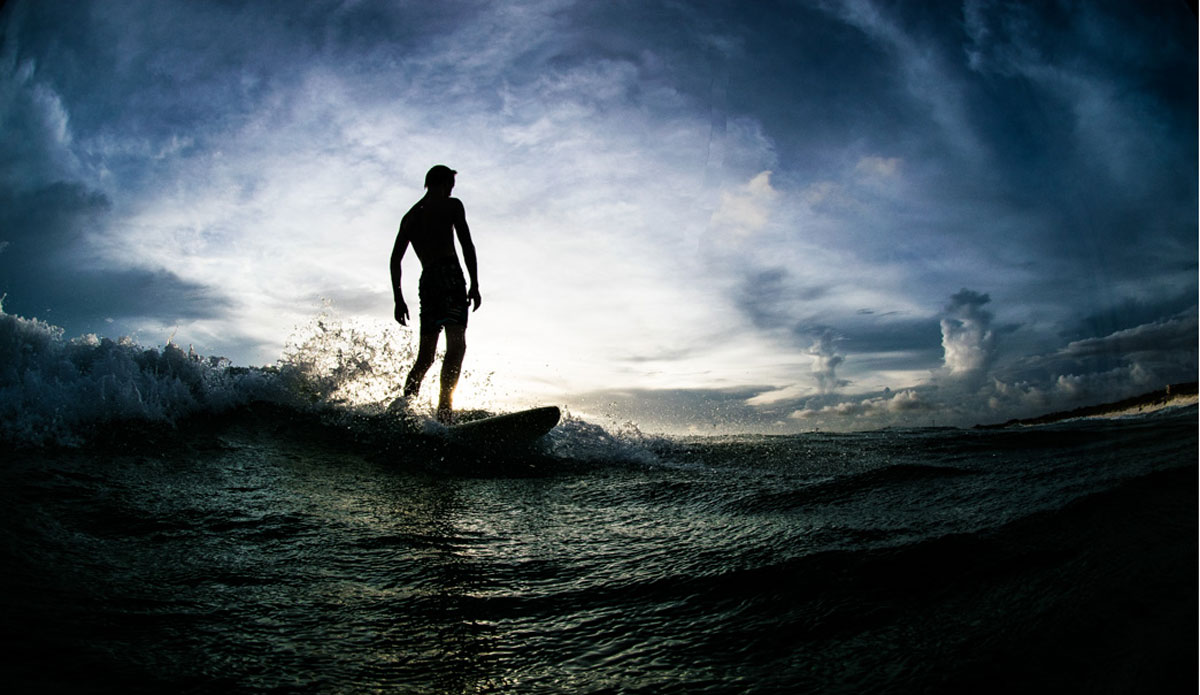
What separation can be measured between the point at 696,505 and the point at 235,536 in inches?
77.2

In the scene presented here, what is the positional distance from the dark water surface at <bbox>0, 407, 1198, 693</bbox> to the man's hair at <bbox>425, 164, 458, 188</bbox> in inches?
125

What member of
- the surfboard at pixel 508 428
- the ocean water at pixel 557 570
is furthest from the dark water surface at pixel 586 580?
the surfboard at pixel 508 428

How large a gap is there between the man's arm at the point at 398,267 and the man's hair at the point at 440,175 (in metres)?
0.45

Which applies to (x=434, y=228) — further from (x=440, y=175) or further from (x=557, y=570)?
(x=557, y=570)

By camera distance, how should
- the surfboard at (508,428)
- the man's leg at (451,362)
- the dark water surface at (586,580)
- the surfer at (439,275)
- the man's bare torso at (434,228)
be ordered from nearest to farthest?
the dark water surface at (586,580) → the surfboard at (508,428) → the man's leg at (451,362) → the surfer at (439,275) → the man's bare torso at (434,228)

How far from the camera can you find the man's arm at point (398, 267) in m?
5.24

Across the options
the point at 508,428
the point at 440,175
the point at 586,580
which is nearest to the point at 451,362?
the point at 508,428

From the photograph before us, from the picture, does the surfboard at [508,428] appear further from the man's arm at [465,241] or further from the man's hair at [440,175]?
the man's hair at [440,175]

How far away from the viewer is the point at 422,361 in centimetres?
491

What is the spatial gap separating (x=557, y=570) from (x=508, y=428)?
2381 millimetres

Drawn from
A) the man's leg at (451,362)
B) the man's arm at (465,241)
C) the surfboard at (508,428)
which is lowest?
the surfboard at (508,428)

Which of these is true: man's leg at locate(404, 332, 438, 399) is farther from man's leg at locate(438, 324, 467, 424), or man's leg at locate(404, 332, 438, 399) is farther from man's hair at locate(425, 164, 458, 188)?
man's hair at locate(425, 164, 458, 188)

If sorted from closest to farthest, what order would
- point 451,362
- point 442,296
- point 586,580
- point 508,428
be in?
point 586,580, point 508,428, point 451,362, point 442,296

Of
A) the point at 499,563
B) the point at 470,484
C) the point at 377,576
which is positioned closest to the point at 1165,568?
the point at 499,563
